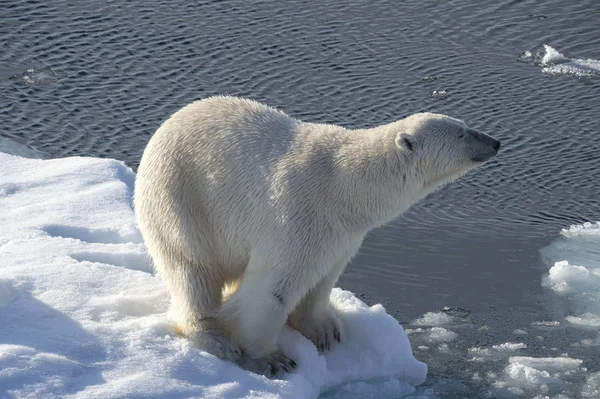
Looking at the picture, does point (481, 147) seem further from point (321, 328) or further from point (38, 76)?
point (38, 76)

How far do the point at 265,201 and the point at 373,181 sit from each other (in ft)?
Result: 1.93

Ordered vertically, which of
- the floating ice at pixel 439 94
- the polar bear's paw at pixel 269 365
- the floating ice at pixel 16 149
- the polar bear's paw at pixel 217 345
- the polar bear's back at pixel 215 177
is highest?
the floating ice at pixel 439 94

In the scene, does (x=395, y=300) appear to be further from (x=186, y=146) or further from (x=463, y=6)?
(x=463, y=6)

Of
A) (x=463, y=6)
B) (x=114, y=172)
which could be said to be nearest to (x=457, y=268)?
(x=114, y=172)

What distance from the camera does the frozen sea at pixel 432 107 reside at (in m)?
7.23

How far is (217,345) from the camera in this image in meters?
5.77

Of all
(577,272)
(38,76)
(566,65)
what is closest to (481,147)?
(577,272)

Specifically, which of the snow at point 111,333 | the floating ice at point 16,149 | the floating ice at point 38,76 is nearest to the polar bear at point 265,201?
the snow at point 111,333

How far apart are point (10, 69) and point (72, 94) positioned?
0.89 m

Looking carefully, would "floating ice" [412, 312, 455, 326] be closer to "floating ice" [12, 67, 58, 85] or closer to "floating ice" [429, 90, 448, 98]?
"floating ice" [429, 90, 448, 98]

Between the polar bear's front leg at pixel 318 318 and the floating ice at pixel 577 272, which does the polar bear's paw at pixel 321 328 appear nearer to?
the polar bear's front leg at pixel 318 318

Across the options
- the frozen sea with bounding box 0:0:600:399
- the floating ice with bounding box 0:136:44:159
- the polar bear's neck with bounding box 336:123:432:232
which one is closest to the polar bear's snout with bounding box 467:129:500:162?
the polar bear's neck with bounding box 336:123:432:232

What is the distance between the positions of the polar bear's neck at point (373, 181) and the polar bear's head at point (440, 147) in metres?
0.05

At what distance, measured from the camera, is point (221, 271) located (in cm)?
600
